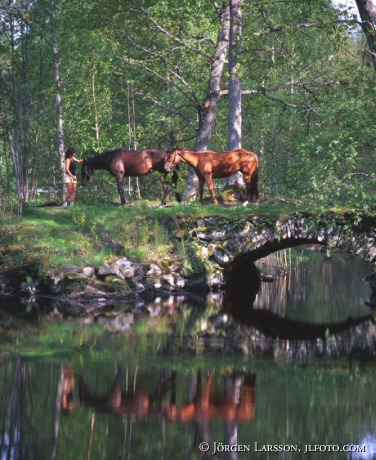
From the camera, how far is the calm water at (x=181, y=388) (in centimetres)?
1017

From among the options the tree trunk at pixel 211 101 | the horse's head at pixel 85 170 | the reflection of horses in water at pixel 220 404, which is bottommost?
the reflection of horses in water at pixel 220 404

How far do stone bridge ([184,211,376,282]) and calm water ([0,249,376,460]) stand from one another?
3585mm

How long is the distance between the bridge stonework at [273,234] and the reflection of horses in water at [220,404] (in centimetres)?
1111

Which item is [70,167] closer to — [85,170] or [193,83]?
[85,170]

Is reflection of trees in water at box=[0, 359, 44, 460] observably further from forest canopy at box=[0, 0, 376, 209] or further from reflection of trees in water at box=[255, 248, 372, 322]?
forest canopy at box=[0, 0, 376, 209]

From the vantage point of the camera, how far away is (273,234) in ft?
79.7

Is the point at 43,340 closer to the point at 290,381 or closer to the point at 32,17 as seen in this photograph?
the point at 290,381

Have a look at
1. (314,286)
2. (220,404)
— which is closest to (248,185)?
(314,286)

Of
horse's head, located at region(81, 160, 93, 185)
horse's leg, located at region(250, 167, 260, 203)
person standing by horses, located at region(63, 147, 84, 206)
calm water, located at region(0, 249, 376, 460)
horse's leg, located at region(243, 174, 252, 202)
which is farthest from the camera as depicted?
horse's head, located at region(81, 160, 93, 185)

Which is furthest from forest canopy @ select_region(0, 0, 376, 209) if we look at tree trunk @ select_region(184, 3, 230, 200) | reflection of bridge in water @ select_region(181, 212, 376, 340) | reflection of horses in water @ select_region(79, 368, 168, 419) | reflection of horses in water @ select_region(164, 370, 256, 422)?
reflection of horses in water @ select_region(79, 368, 168, 419)

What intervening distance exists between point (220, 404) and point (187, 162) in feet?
46.4

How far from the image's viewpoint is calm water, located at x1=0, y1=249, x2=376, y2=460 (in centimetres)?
1017

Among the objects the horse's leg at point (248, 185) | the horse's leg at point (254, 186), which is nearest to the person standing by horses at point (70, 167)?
the horse's leg at point (248, 185)

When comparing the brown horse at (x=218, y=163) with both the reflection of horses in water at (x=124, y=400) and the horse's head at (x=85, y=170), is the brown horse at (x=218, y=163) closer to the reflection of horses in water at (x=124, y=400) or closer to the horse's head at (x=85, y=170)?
the horse's head at (x=85, y=170)
